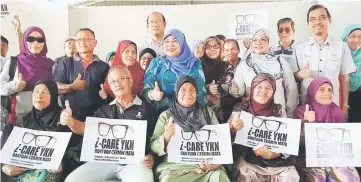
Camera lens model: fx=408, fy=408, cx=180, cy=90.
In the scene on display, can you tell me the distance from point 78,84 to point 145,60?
26cm

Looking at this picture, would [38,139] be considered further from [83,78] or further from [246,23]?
[246,23]

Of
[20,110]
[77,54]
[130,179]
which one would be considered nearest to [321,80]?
[130,179]

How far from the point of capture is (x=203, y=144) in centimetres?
140

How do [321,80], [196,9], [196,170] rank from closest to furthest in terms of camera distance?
1. [196,170]
2. [321,80]
3. [196,9]

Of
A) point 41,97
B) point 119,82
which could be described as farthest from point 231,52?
point 41,97

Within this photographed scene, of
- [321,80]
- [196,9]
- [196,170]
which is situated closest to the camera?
[196,170]

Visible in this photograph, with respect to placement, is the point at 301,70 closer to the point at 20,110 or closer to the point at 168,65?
the point at 168,65

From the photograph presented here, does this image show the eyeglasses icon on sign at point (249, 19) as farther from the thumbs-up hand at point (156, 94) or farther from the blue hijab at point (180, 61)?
the thumbs-up hand at point (156, 94)

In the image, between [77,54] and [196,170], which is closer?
[196,170]

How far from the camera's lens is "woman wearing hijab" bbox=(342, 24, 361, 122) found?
1.53 m

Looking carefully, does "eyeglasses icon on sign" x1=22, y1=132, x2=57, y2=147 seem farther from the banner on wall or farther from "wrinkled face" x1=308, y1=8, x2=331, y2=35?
"wrinkled face" x1=308, y1=8, x2=331, y2=35

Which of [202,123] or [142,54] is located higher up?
[142,54]

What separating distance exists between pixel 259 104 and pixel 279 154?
186 mm

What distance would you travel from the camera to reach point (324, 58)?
151cm
